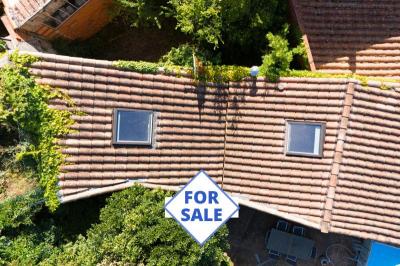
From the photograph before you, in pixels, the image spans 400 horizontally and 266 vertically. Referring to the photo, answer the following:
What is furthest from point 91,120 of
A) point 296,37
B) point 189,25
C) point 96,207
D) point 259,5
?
point 296,37

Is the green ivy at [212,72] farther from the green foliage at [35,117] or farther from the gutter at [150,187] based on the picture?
the gutter at [150,187]

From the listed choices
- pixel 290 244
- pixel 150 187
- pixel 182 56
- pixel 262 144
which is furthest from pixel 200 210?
pixel 290 244

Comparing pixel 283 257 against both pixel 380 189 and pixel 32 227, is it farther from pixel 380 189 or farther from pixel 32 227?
pixel 32 227

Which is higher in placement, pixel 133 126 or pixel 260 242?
pixel 133 126

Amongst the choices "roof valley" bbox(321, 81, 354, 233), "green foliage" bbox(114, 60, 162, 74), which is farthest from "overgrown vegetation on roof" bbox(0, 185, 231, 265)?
"green foliage" bbox(114, 60, 162, 74)

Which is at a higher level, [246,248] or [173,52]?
[173,52]

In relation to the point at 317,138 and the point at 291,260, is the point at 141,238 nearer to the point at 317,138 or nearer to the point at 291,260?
the point at 317,138

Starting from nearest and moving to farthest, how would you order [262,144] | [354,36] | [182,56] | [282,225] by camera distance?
[262,144] < [182,56] < [354,36] < [282,225]
